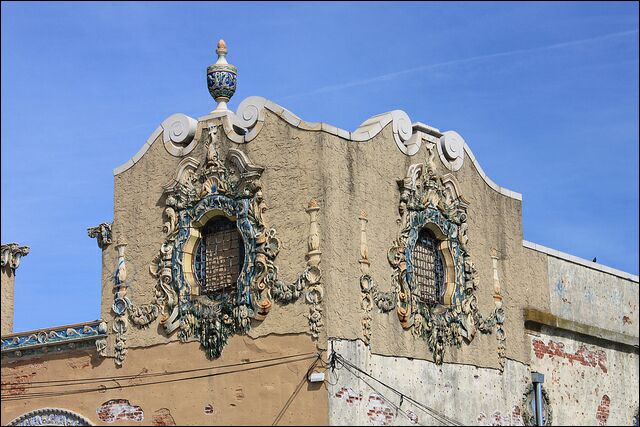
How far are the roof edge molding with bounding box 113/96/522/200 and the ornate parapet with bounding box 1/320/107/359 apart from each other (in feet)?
9.46

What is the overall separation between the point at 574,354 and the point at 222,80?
9.20 m

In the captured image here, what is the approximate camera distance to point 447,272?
2445 centimetres

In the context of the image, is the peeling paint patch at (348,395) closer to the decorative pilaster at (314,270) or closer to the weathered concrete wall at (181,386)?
the weathered concrete wall at (181,386)

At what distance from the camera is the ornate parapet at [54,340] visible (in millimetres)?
24016

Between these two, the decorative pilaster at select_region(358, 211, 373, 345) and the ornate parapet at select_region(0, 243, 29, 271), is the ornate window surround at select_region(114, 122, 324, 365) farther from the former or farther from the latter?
the ornate parapet at select_region(0, 243, 29, 271)

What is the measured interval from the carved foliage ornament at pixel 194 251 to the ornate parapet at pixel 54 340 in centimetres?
88

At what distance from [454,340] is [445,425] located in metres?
1.59

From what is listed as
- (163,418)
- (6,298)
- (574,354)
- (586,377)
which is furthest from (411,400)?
(6,298)

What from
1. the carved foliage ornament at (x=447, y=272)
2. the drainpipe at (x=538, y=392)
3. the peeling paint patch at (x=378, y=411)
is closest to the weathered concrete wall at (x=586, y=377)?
the drainpipe at (x=538, y=392)

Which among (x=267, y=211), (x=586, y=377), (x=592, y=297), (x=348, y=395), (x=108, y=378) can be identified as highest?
(x=592, y=297)

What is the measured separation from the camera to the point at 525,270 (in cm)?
2673

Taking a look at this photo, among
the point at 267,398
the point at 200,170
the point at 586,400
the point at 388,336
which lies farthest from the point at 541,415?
the point at 200,170

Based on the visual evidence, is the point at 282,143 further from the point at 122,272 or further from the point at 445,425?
the point at 445,425

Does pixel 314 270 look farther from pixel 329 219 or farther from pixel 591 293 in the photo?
pixel 591 293
